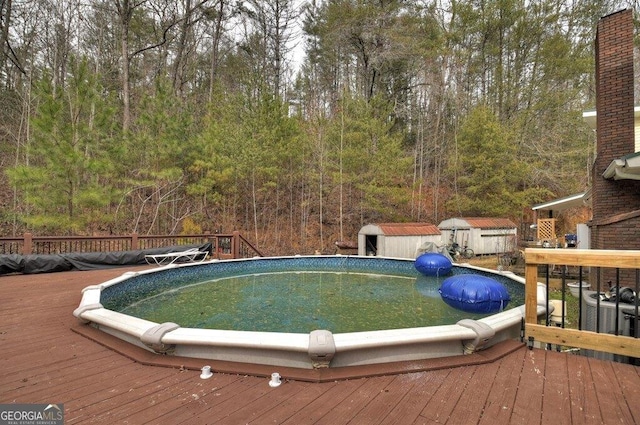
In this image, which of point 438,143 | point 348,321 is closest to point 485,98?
point 438,143

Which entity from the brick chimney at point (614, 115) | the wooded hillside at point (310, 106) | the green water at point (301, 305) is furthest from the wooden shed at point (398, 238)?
the brick chimney at point (614, 115)

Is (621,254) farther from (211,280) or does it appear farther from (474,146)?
(474,146)

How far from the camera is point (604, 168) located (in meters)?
5.79

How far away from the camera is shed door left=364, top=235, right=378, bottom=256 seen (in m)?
12.2

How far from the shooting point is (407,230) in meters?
11.7

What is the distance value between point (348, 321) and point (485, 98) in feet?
57.6

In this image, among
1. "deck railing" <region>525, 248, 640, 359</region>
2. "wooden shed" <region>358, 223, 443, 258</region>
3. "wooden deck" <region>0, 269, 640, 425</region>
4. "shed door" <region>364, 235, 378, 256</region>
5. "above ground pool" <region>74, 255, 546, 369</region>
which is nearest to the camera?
"wooden deck" <region>0, 269, 640, 425</region>

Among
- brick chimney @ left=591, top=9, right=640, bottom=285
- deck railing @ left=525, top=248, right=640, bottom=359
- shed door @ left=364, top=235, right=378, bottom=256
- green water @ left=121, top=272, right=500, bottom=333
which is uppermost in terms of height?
brick chimney @ left=591, top=9, right=640, bottom=285

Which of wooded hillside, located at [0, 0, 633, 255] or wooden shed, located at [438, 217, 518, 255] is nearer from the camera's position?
wooded hillside, located at [0, 0, 633, 255]

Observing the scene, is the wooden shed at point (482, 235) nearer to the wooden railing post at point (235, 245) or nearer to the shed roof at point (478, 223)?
the shed roof at point (478, 223)

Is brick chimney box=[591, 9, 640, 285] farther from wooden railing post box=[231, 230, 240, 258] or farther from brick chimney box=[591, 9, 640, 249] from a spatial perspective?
wooden railing post box=[231, 230, 240, 258]

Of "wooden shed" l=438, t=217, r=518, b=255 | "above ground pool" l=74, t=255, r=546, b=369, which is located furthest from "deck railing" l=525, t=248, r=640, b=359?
"wooden shed" l=438, t=217, r=518, b=255

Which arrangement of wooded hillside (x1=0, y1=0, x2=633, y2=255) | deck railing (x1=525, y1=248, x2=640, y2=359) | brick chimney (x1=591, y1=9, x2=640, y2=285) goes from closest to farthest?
deck railing (x1=525, y1=248, x2=640, y2=359) → brick chimney (x1=591, y1=9, x2=640, y2=285) → wooded hillside (x1=0, y1=0, x2=633, y2=255)

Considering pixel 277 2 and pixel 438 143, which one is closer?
pixel 277 2
